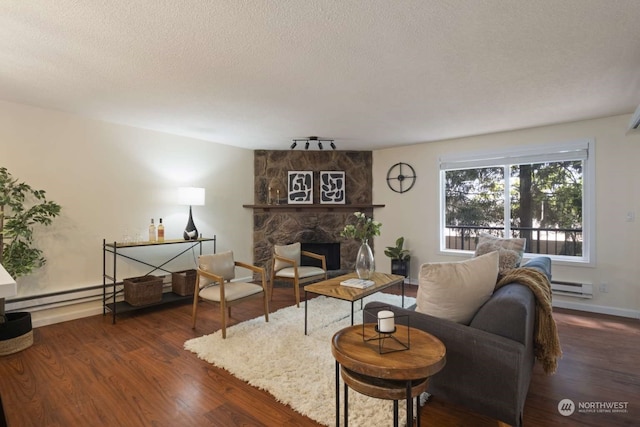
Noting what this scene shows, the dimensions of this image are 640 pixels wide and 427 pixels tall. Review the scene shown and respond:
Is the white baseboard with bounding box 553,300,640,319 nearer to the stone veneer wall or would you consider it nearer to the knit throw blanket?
A: the knit throw blanket

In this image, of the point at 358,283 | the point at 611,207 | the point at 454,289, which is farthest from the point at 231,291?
the point at 611,207

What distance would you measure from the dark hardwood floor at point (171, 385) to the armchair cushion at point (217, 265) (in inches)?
21.5

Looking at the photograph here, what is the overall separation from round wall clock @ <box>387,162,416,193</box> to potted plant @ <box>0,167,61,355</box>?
4.47m

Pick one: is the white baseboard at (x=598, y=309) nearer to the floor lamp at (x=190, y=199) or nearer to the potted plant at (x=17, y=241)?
the floor lamp at (x=190, y=199)

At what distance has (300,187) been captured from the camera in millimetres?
5453

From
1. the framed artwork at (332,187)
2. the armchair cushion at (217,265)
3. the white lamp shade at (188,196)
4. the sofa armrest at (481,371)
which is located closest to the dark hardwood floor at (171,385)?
the sofa armrest at (481,371)

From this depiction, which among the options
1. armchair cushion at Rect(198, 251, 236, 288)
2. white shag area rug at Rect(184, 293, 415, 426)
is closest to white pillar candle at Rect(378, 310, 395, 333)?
white shag area rug at Rect(184, 293, 415, 426)

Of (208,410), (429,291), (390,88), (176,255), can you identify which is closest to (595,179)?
(390,88)

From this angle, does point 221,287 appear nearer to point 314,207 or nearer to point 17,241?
point 17,241

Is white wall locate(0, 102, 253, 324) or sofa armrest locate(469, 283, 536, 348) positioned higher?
white wall locate(0, 102, 253, 324)

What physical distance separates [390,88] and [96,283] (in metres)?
3.84

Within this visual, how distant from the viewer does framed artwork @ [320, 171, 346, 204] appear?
17.9 feet

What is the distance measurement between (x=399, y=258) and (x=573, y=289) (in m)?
2.19

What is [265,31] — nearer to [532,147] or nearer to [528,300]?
[528,300]
